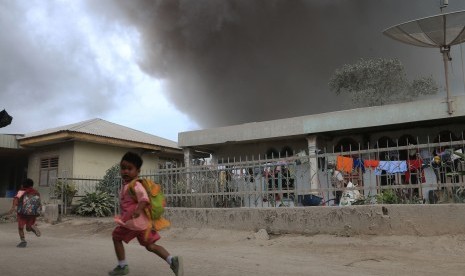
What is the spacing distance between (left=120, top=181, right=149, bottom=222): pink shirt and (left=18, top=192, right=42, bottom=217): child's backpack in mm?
4651

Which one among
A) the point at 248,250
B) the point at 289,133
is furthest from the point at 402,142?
the point at 248,250

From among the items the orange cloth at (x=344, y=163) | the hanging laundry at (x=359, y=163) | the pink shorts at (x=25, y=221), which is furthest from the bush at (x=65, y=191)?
the hanging laundry at (x=359, y=163)

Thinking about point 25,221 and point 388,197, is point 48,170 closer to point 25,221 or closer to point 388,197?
point 25,221

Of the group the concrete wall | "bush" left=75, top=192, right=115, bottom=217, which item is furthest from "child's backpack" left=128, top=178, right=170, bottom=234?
the concrete wall

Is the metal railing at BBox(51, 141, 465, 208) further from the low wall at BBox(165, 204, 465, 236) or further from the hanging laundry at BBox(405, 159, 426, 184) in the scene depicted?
the low wall at BBox(165, 204, 465, 236)

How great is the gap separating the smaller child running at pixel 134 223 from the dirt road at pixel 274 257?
2.14ft

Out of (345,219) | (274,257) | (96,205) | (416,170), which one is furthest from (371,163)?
(96,205)

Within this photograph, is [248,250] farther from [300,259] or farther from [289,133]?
[289,133]

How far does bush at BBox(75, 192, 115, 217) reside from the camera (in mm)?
14875

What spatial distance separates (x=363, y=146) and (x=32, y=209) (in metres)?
10.0

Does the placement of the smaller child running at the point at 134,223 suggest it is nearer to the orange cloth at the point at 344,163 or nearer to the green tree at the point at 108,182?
the orange cloth at the point at 344,163

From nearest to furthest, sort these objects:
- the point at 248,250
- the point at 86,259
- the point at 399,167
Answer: the point at 86,259 < the point at 248,250 < the point at 399,167

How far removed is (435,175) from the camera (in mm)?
7520

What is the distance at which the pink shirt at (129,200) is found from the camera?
4270mm
